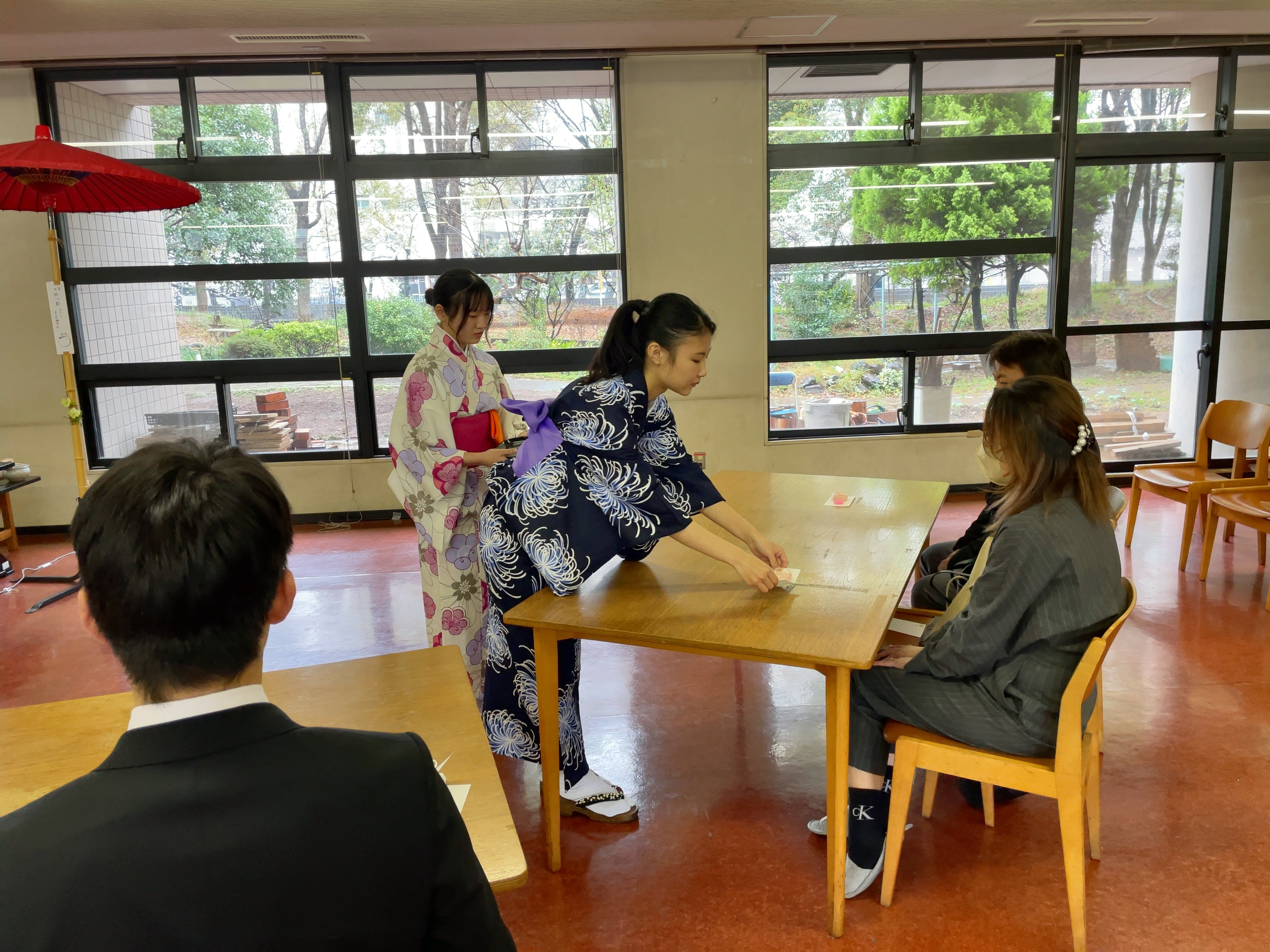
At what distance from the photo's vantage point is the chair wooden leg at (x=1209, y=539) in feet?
14.0

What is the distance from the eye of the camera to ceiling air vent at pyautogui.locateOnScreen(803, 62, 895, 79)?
564 cm

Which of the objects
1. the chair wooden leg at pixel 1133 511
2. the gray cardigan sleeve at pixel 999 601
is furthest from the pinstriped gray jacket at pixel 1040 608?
the chair wooden leg at pixel 1133 511

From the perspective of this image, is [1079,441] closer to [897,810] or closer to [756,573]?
[756,573]

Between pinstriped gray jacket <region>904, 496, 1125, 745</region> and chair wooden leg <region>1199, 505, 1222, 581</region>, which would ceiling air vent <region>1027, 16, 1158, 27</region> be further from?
pinstriped gray jacket <region>904, 496, 1125, 745</region>

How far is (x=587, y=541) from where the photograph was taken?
229cm

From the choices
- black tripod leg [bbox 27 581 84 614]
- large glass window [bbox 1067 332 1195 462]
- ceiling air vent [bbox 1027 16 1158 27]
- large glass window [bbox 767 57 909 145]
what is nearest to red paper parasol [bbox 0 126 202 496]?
black tripod leg [bbox 27 581 84 614]

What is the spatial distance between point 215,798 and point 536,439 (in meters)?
1.70

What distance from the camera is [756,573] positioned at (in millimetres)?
2230

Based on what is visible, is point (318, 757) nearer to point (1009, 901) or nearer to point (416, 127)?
point (1009, 901)

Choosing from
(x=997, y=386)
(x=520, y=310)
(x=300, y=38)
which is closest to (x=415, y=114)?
(x=300, y=38)

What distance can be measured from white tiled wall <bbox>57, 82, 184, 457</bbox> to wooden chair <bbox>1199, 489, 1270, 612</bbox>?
5806 millimetres

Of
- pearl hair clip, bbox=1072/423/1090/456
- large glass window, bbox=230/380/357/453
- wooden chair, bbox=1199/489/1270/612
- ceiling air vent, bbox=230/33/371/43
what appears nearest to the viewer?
pearl hair clip, bbox=1072/423/1090/456

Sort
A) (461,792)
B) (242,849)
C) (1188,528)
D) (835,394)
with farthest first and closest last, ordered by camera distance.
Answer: (835,394) → (1188,528) → (461,792) → (242,849)

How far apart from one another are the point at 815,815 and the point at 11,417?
5461 millimetres
